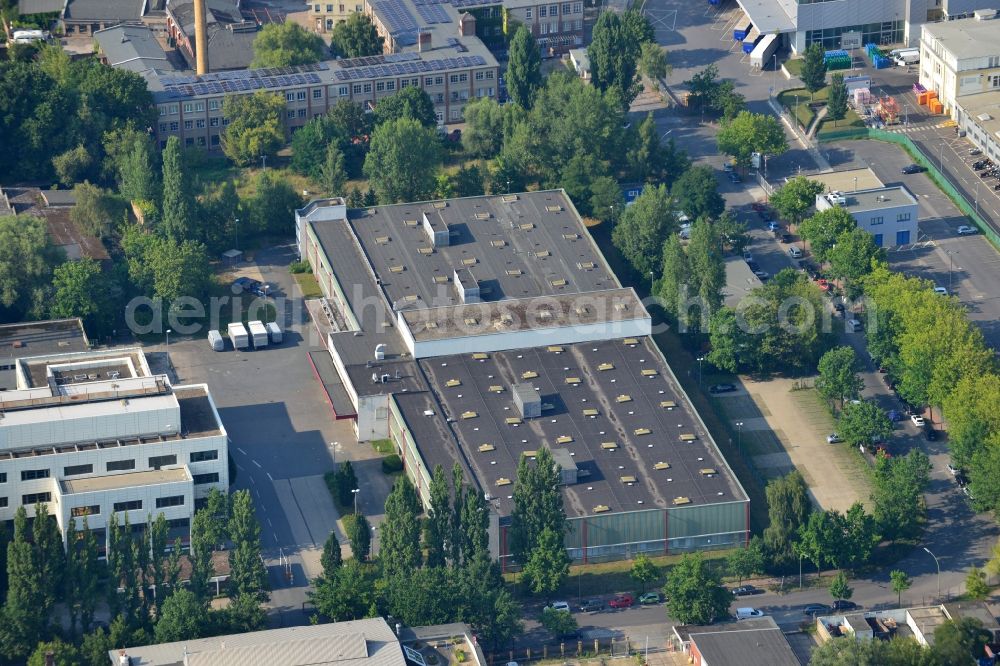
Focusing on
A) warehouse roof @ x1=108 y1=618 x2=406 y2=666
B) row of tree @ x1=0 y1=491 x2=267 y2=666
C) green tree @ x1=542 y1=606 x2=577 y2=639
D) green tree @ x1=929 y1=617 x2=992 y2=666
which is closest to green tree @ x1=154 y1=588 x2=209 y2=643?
row of tree @ x1=0 y1=491 x2=267 y2=666

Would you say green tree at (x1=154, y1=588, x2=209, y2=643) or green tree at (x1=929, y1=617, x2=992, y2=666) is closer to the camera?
green tree at (x1=154, y1=588, x2=209, y2=643)

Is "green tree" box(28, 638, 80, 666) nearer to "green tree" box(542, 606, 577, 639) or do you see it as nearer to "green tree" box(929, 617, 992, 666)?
"green tree" box(542, 606, 577, 639)

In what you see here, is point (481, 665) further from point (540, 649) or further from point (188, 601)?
point (188, 601)

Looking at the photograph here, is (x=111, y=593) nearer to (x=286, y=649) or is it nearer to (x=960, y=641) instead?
(x=286, y=649)

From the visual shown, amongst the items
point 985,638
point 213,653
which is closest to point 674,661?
point 985,638
